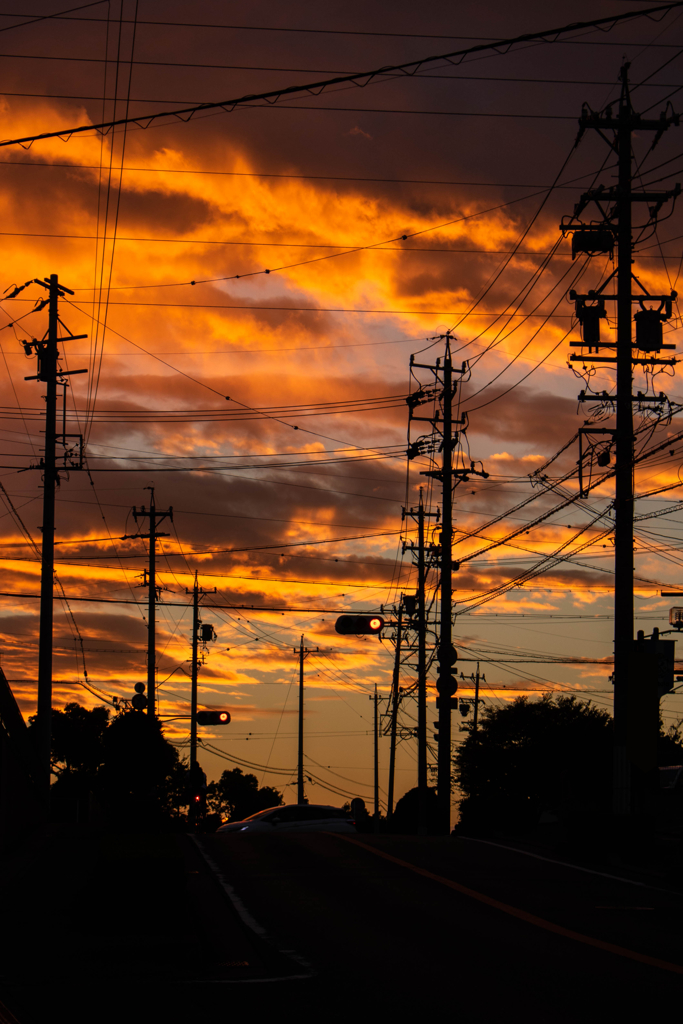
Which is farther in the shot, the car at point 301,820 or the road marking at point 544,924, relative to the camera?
the car at point 301,820

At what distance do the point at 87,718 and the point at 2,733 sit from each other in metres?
81.6

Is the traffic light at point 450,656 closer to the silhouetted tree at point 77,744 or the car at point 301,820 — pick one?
the car at point 301,820

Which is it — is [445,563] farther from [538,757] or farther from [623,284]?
[538,757]

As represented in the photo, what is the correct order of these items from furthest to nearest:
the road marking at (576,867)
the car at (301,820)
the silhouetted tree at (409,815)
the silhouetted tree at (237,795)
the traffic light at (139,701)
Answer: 1. the silhouetted tree at (237,795)
2. the traffic light at (139,701)
3. the silhouetted tree at (409,815)
4. the car at (301,820)
5. the road marking at (576,867)

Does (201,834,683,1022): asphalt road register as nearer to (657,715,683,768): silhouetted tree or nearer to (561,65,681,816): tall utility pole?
(561,65,681,816): tall utility pole

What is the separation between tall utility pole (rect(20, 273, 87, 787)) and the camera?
109 ft

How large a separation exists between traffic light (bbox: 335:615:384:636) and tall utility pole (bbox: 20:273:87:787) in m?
11.7

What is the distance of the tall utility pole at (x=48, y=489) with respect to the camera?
109 ft

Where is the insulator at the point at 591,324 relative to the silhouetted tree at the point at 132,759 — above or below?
above

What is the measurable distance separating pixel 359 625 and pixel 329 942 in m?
13.6

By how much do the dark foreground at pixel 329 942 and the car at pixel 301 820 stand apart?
19434mm

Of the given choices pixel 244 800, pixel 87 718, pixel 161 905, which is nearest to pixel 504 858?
pixel 161 905

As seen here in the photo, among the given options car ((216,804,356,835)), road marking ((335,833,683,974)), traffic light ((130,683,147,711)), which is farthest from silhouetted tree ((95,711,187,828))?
road marking ((335,833,683,974))

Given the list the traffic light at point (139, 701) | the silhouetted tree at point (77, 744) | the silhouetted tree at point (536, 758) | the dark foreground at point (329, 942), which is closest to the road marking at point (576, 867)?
the dark foreground at point (329, 942)
